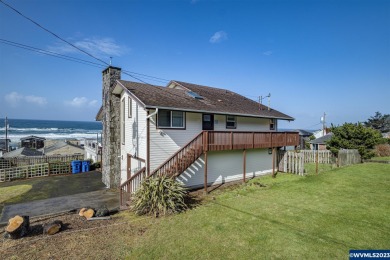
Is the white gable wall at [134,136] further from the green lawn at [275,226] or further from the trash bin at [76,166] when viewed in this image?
the trash bin at [76,166]

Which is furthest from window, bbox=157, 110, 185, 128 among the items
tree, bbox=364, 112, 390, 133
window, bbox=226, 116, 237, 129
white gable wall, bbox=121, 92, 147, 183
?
tree, bbox=364, 112, 390, 133

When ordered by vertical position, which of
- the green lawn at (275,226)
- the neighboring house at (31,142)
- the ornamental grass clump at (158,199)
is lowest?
the green lawn at (275,226)

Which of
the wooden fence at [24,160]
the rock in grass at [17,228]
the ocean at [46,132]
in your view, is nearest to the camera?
the rock in grass at [17,228]

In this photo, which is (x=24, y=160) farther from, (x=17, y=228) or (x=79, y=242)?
(x=79, y=242)

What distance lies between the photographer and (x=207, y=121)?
13688 mm

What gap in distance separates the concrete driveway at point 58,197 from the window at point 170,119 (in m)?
4.83

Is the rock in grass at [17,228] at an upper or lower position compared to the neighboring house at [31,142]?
lower

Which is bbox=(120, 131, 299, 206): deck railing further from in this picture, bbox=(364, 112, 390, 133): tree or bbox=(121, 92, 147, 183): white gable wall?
bbox=(364, 112, 390, 133): tree

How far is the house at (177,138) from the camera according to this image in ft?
36.8

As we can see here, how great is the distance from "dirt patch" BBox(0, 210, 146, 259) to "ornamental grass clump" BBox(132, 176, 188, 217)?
2.98 feet

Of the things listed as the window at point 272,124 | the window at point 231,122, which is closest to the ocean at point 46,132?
the window at point 231,122

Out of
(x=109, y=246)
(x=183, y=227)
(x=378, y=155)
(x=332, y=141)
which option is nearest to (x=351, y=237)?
(x=183, y=227)

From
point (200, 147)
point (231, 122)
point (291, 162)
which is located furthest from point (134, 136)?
Result: point (291, 162)

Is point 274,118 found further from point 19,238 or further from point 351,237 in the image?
point 19,238
